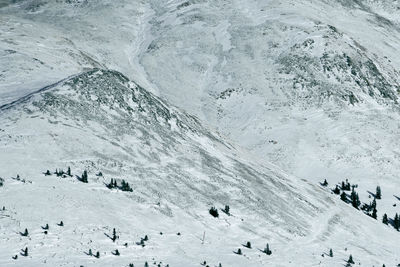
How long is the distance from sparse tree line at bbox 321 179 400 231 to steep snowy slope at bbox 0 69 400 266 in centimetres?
264

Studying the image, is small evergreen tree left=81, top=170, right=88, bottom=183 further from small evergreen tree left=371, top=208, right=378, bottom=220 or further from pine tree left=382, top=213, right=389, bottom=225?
pine tree left=382, top=213, right=389, bottom=225

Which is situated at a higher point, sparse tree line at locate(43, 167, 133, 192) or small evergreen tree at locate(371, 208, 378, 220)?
sparse tree line at locate(43, 167, 133, 192)

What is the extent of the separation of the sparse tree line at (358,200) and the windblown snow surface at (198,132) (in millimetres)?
1022

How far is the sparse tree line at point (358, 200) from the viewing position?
5828 centimetres

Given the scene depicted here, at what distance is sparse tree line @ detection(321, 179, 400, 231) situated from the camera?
58.3 meters

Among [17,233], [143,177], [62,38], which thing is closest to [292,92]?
Answer: [62,38]

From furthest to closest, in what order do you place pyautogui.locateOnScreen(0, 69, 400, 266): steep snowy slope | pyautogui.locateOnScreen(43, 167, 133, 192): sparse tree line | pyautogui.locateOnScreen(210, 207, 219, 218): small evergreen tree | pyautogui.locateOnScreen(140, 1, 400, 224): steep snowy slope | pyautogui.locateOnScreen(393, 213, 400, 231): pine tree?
pyautogui.locateOnScreen(140, 1, 400, 224): steep snowy slope
pyautogui.locateOnScreen(393, 213, 400, 231): pine tree
pyautogui.locateOnScreen(210, 207, 219, 218): small evergreen tree
pyautogui.locateOnScreen(43, 167, 133, 192): sparse tree line
pyautogui.locateOnScreen(0, 69, 400, 266): steep snowy slope

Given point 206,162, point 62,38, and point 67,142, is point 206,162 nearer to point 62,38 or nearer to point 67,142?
point 67,142

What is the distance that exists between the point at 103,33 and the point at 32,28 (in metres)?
16.2

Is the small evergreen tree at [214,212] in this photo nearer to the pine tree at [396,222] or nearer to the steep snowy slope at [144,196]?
the steep snowy slope at [144,196]

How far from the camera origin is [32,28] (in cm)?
9938

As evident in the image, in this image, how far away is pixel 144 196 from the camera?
1586 inches

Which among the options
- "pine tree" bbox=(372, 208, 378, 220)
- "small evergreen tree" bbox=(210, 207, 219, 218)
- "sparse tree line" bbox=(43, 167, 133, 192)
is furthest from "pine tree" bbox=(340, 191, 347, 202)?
"sparse tree line" bbox=(43, 167, 133, 192)

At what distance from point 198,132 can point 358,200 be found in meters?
18.8
